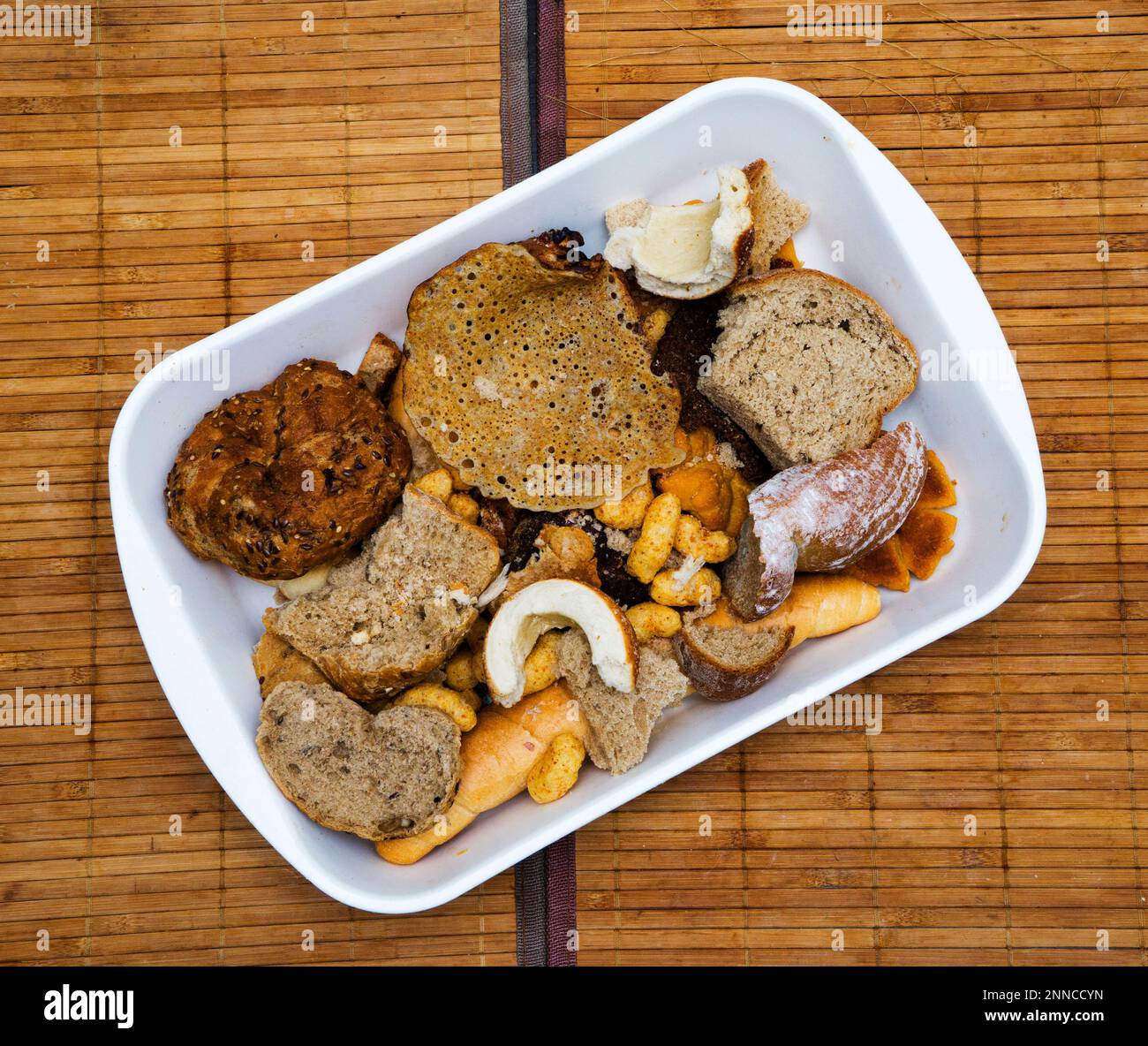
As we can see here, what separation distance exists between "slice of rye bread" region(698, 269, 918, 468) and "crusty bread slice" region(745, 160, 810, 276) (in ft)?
0.28

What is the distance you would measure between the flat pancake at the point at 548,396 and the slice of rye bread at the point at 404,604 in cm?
16

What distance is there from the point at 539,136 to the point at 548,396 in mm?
683

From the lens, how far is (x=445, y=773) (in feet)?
5.84

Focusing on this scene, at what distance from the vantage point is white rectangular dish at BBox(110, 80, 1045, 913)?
5.92 ft

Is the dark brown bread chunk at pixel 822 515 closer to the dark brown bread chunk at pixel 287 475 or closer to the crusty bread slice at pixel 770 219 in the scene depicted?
the crusty bread slice at pixel 770 219

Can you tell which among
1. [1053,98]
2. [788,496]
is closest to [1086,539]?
[788,496]

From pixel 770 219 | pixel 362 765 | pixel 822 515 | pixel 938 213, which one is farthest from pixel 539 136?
pixel 362 765

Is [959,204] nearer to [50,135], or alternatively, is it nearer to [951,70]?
[951,70]

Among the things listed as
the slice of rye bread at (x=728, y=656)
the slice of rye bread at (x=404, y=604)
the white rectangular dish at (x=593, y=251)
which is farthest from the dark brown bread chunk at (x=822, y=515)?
the slice of rye bread at (x=404, y=604)

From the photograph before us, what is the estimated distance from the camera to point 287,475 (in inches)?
69.7

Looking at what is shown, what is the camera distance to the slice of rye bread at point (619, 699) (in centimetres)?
184

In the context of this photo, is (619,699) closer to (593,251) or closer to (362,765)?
(362,765)

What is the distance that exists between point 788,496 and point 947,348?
0.51 meters

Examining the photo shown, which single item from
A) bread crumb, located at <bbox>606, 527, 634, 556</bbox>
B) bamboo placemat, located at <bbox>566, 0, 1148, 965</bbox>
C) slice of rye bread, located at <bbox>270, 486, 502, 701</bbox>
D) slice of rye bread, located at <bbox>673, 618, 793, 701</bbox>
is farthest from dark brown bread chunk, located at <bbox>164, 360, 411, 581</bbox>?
bamboo placemat, located at <bbox>566, 0, 1148, 965</bbox>
